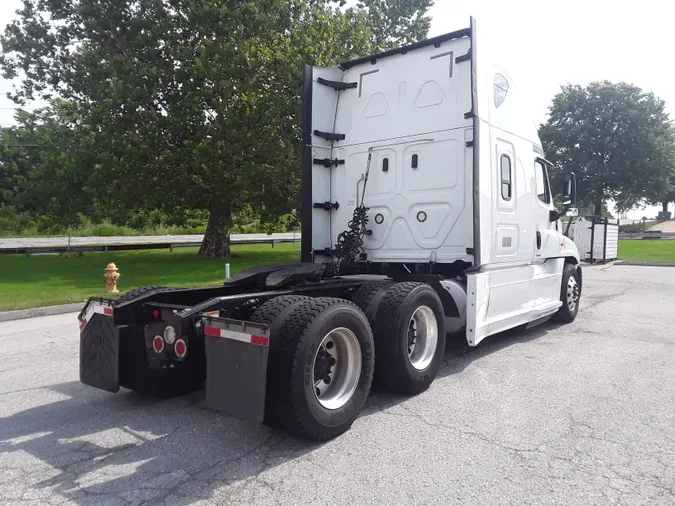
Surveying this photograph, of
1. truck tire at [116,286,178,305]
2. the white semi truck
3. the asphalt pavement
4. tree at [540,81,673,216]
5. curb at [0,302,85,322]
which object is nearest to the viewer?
the asphalt pavement

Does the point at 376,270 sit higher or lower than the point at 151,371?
higher

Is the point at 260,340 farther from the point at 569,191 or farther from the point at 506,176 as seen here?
the point at 569,191

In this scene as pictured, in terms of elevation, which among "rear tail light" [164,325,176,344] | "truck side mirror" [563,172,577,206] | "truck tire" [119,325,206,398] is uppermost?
"truck side mirror" [563,172,577,206]

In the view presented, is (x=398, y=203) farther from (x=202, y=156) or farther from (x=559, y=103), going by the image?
A: (x=559, y=103)

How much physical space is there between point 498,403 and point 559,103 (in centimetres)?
6067

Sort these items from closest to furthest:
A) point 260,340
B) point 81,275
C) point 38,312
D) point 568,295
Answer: point 260,340 < point 568,295 < point 38,312 < point 81,275

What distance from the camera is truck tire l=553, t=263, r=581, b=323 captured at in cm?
849

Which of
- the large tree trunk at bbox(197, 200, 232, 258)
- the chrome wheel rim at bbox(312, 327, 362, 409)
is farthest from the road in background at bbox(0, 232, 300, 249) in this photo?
the chrome wheel rim at bbox(312, 327, 362, 409)

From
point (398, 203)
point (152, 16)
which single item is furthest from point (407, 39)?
point (398, 203)

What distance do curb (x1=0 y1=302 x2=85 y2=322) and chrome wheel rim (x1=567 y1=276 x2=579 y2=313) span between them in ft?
28.6

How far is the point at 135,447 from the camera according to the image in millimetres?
3883

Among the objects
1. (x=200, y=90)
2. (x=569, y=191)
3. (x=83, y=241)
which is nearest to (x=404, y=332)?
(x=569, y=191)

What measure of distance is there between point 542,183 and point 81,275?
13.7 meters

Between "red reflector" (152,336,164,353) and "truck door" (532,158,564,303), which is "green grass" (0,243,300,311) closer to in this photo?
"truck door" (532,158,564,303)
